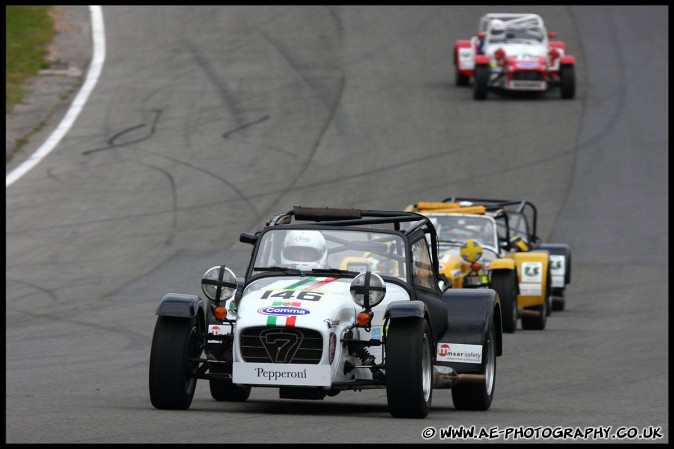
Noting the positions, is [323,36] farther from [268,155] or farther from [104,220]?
[104,220]

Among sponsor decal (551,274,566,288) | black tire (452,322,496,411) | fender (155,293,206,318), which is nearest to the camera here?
fender (155,293,206,318)

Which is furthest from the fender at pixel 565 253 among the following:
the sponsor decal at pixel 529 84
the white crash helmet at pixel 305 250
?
the sponsor decal at pixel 529 84

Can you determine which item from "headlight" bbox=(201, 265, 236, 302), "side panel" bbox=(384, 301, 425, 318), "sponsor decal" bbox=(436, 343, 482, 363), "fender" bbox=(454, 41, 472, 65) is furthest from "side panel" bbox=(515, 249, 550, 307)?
"fender" bbox=(454, 41, 472, 65)

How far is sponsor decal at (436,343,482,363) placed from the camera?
35.6ft

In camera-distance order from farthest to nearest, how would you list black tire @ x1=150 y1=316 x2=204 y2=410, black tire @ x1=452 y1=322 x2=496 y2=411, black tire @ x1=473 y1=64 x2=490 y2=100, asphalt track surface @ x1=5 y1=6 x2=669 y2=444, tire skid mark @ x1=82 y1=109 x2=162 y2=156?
1. black tire @ x1=473 y1=64 x2=490 y2=100
2. tire skid mark @ x1=82 y1=109 x2=162 y2=156
3. black tire @ x1=452 y1=322 x2=496 y2=411
4. asphalt track surface @ x1=5 y1=6 x2=669 y2=444
5. black tire @ x1=150 y1=316 x2=204 y2=410

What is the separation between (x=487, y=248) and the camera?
1859cm

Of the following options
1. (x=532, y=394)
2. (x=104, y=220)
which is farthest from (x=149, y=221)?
(x=532, y=394)

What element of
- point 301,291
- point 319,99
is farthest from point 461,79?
point 301,291

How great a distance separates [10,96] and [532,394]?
2244 cm

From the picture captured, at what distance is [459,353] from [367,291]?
1.35m

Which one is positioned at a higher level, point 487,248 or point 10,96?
point 10,96

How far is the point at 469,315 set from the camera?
11.1 metres

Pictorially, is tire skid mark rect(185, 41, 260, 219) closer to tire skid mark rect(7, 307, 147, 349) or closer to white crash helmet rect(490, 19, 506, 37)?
white crash helmet rect(490, 19, 506, 37)

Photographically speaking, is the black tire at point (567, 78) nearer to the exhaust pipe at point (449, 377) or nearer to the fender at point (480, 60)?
the fender at point (480, 60)
